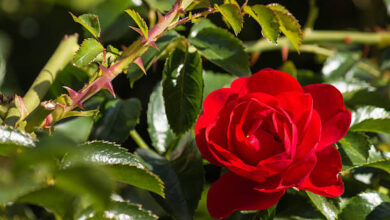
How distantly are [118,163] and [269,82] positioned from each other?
0.22m

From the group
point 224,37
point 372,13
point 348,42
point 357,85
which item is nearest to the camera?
point 224,37

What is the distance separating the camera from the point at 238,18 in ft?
1.74

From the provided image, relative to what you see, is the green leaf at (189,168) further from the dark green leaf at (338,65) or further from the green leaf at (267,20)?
the dark green leaf at (338,65)

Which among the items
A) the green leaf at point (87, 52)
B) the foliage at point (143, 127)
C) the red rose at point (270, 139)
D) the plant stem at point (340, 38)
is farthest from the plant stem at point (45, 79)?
the plant stem at point (340, 38)

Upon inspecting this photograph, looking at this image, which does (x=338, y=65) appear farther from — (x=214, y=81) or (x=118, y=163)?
(x=118, y=163)

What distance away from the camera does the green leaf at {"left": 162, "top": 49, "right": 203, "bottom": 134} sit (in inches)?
25.7

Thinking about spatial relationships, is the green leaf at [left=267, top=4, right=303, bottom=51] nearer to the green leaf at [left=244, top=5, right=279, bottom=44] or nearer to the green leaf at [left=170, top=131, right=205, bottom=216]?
the green leaf at [left=244, top=5, right=279, bottom=44]

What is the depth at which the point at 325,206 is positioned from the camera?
60 centimetres

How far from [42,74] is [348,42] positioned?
781mm

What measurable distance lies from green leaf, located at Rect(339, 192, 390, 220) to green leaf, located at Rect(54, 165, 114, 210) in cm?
42

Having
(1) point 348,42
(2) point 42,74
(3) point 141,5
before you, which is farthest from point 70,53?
(1) point 348,42

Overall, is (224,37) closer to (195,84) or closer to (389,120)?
(195,84)

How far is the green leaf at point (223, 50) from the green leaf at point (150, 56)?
0.10 ft

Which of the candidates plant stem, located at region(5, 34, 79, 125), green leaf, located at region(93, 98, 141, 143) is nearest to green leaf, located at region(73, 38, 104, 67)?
plant stem, located at region(5, 34, 79, 125)
